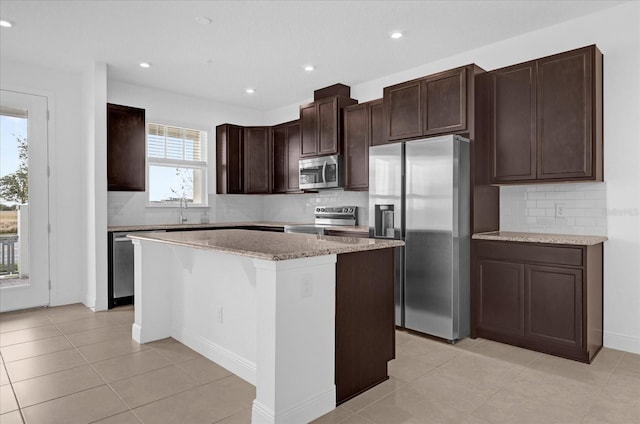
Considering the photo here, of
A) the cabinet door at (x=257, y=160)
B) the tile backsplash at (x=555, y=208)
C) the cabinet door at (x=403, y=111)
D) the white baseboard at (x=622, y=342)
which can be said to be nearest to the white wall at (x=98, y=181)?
the cabinet door at (x=257, y=160)

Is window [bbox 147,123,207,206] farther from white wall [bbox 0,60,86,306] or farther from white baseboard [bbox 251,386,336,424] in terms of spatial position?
white baseboard [bbox 251,386,336,424]

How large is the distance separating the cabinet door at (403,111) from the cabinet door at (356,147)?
0.66 m

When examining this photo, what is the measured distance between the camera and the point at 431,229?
358 centimetres

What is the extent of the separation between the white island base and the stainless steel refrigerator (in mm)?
1585

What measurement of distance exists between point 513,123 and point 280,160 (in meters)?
3.62

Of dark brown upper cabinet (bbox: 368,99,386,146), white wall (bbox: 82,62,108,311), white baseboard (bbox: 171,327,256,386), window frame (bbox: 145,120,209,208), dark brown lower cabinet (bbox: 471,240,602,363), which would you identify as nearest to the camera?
white baseboard (bbox: 171,327,256,386)

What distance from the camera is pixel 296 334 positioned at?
2080 millimetres

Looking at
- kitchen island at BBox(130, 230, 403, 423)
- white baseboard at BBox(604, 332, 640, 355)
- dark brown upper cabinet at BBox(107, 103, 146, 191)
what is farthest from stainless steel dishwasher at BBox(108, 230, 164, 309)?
white baseboard at BBox(604, 332, 640, 355)

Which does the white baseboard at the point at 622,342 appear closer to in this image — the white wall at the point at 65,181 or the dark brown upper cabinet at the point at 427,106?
the dark brown upper cabinet at the point at 427,106

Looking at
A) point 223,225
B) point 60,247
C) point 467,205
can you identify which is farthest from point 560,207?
point 60,247

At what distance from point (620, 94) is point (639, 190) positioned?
795 mm

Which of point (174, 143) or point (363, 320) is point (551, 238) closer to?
point (363, 320)

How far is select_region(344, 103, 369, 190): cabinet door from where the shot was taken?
15.9 feet

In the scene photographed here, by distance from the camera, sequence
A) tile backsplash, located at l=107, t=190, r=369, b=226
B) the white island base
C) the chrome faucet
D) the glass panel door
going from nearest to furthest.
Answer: the white island base, the glass panel door, tile backsplash, located at l=107, t=190, r=369, b=226, the chrome faucet
